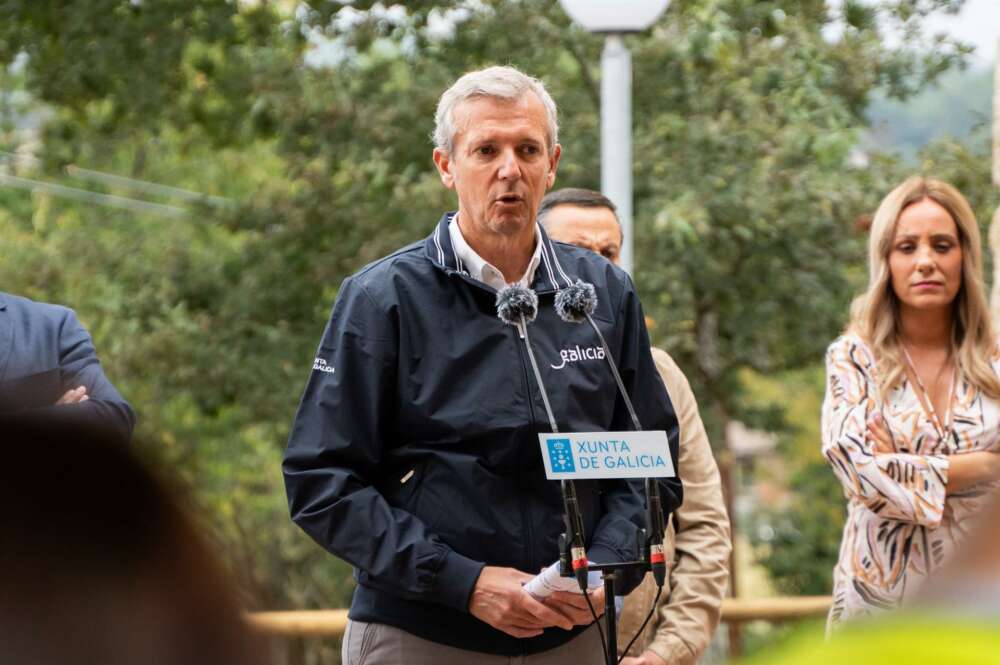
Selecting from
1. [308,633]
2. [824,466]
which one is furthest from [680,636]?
[824,466]

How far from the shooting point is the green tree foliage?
1009 cm

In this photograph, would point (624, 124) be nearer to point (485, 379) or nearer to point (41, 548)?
point (485, 379)

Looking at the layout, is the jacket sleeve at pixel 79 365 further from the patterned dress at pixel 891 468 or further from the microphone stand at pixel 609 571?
the patterned dress at pixel 891 468

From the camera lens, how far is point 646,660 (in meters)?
3.57

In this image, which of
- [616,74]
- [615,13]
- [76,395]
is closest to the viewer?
[76,395]

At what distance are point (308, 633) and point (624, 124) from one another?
2.59 metres

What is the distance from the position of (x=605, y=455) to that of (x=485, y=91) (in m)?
0.82

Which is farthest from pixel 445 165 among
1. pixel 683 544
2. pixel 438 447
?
pixel 683 544

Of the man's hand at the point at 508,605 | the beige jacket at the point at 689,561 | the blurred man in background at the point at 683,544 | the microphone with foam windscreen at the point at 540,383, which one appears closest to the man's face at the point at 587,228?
the blurred man in background at the point at 683,544

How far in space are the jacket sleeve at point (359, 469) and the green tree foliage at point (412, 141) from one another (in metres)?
6.62

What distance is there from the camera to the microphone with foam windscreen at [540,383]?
2631mm

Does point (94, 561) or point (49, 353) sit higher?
point (49, 353)

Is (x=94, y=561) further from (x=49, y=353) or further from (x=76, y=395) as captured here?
(x=49, y=353)

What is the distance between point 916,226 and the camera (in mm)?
4273
